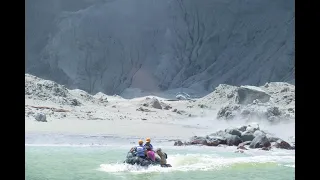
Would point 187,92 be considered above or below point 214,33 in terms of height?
below

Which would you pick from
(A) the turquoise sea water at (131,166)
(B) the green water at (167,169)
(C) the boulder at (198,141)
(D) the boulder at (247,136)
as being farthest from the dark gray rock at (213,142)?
(D) the boulder at (247,136)

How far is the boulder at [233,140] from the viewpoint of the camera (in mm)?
20234

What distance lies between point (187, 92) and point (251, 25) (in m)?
10.9

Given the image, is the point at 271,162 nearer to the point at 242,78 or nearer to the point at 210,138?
the point at 210,138

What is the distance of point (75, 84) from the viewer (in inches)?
1767

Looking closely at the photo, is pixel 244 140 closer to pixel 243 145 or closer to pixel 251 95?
pixel 243 145

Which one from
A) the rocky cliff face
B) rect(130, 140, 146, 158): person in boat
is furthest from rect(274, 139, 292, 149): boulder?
the rocky cliff face

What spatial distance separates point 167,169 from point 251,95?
16454 mm

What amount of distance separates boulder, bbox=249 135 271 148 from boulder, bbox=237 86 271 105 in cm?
958

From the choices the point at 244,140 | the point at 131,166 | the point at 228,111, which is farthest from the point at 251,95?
the point at 131,166

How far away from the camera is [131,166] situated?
44.2 feet

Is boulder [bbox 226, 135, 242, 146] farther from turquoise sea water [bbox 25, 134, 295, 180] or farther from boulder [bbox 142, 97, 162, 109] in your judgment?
boulder [bbox 142, 97, 162, 109]
